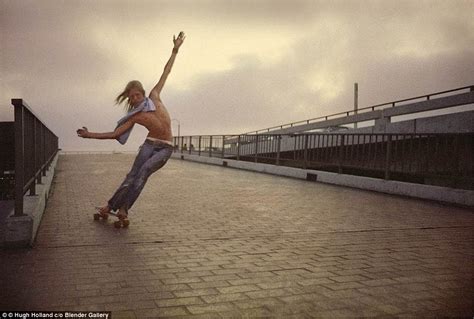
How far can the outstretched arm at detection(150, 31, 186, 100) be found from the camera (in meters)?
5.59

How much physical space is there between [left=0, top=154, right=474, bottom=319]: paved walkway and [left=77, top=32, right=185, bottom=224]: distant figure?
0.53 m

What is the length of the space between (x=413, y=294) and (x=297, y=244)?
5.96ft

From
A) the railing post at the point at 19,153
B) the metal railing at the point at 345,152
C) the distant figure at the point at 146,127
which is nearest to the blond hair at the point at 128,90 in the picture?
the distant figure at the point at 146,127

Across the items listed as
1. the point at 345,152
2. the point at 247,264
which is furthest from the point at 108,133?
the point at 345,152

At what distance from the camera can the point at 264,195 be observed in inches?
379

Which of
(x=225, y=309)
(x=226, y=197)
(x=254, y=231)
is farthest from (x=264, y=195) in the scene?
(x=225, y=309)

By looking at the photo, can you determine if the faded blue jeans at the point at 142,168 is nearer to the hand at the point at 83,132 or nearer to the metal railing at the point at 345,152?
the hand at the point at 83,132

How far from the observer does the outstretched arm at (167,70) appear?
18.3 ft

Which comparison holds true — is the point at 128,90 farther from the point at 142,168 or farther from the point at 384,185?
the point at 384,185

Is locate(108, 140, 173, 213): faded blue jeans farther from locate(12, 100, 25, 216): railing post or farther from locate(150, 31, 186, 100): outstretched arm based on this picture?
locate(12, 100, 25, 216): railing post

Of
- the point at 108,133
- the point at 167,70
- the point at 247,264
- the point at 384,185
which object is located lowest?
the point at 247,264

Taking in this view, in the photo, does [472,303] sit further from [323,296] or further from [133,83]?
[133,83]

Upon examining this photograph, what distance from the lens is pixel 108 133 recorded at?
523 cm

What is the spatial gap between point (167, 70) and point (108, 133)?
1204mm
